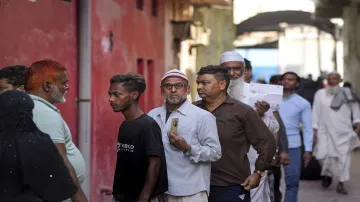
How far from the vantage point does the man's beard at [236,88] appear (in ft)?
27.7

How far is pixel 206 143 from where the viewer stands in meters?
6.90

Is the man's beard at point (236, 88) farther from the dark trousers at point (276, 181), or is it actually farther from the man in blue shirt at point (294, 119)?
the man in blue shirt at point (294, 119)

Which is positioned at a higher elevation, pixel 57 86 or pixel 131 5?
pixel 131 5

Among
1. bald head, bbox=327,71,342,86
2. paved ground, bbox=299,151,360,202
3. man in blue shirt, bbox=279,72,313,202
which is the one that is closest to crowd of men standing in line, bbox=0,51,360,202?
man in blue shirt, bbox=279,72,313,202

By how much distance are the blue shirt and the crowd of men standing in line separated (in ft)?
10.4

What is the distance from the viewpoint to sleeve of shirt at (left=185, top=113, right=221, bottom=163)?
22.3 ft

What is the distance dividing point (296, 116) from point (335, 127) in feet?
12.7

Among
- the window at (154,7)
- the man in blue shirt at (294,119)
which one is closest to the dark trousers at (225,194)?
the man in blue shirt at (294,119)

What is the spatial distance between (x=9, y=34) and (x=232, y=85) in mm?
2272

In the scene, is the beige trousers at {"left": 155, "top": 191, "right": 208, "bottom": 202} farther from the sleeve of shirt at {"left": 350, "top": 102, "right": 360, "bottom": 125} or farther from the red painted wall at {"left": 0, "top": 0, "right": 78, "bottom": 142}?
the sleeve of shirt at {"left": 350, "top": 102, "right": 360, "bottom": 125}

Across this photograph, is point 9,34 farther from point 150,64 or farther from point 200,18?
point 200,18

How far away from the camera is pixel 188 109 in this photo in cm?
696

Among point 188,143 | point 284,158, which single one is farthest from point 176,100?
point 284,158

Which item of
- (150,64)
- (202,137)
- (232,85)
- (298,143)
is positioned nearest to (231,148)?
(202,137)
